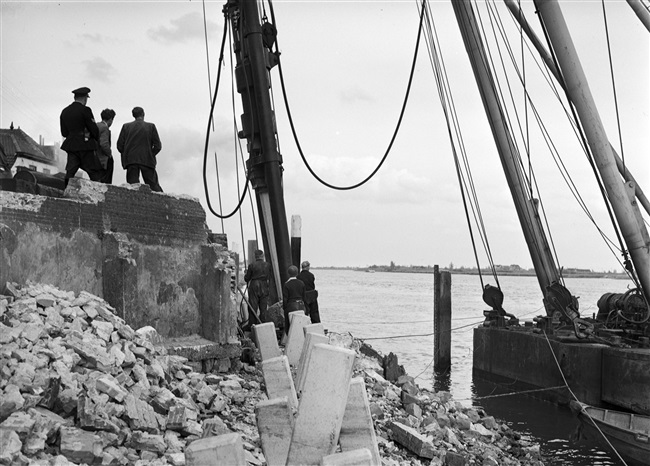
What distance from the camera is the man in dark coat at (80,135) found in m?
8.49

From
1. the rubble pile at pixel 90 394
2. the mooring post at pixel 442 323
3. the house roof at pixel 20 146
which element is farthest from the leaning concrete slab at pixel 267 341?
the mooring post at pixel 442 323

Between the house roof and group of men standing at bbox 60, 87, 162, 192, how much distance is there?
172 inches

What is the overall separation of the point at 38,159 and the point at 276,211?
6217 millimetres

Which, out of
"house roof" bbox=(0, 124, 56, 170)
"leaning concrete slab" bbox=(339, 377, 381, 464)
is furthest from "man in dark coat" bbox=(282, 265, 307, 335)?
"leaning concrete slab" bbox=(339, 377, 381, 464)

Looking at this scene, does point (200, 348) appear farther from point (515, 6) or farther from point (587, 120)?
point (515, 6)

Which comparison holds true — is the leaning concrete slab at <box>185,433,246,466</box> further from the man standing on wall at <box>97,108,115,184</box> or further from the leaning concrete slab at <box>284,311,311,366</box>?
the man standing on wall at <box>97,108,115,184</box>

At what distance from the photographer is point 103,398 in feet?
17.3

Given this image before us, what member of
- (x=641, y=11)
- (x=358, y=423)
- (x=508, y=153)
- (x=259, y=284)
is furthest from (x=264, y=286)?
(x=641, y=11)

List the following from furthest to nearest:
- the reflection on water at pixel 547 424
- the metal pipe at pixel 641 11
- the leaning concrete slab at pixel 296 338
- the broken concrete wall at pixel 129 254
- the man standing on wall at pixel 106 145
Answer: the metal pipe at pixel 641 11, the reflection on water at pixel 547 424, the man standing on wall at pixel 106 145, the leaning concrete slab at pixel 296 338, the broken concrete wall at pixel 129 254

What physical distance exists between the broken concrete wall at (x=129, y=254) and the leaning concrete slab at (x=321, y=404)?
146 inches

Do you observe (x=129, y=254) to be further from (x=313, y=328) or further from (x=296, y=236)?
(x=296, y=236)

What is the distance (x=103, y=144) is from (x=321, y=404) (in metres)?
6.28

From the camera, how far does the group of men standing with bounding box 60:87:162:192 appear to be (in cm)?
851

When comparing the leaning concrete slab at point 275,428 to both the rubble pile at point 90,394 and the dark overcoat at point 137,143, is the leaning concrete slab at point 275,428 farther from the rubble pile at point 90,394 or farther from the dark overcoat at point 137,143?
the dark overcoat at point 137,143
